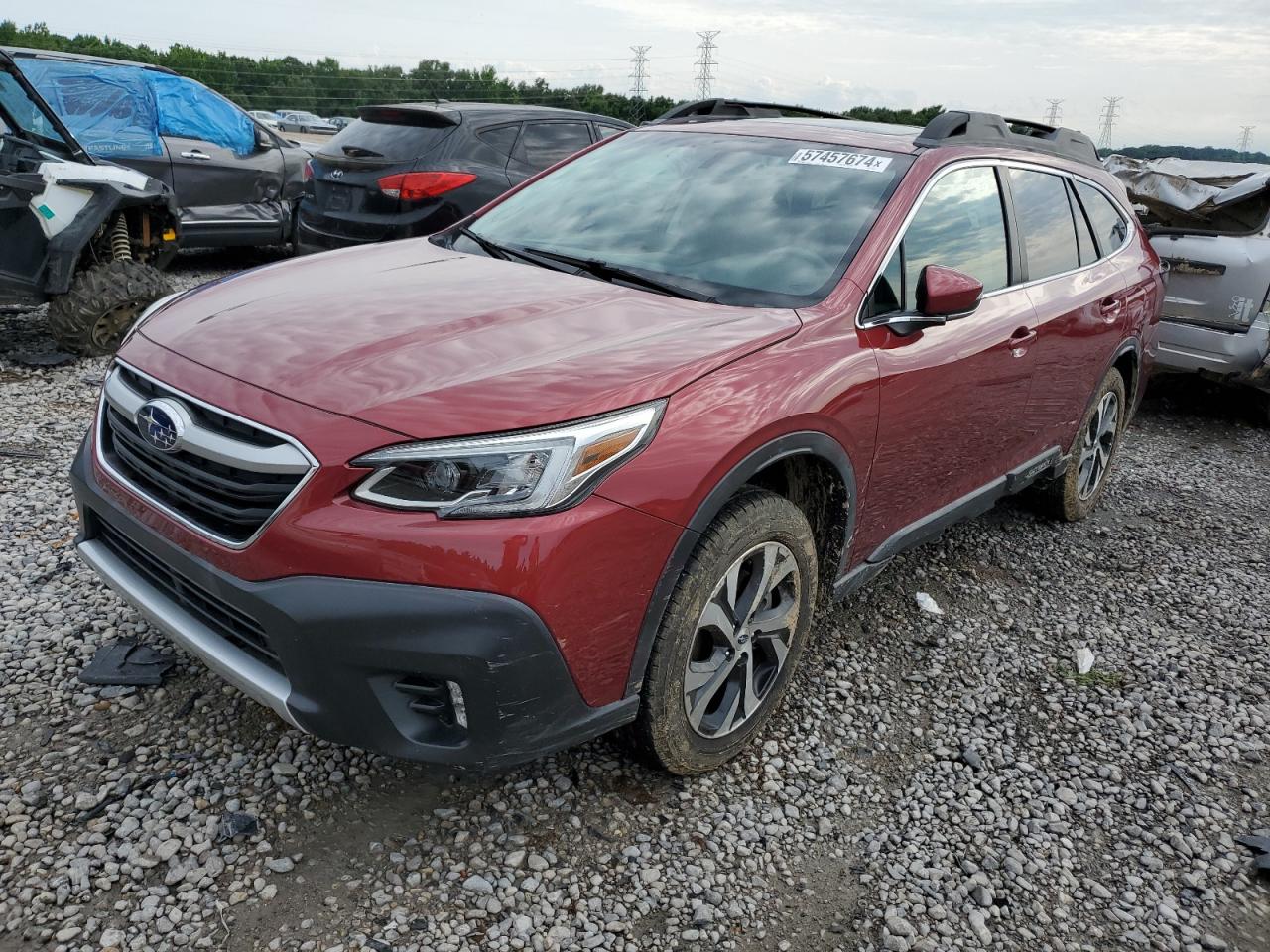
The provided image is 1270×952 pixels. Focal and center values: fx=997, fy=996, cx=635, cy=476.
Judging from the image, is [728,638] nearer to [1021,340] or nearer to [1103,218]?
[1021,340]

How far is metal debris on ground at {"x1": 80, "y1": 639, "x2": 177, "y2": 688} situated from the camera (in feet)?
10.1

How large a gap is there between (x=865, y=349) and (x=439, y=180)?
192 inches

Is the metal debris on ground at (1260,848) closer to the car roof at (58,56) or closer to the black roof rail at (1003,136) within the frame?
the black roof rail at (1003,136)

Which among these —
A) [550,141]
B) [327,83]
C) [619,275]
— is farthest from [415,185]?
[327,83]

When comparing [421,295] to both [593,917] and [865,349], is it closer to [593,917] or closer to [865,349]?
[865,349]

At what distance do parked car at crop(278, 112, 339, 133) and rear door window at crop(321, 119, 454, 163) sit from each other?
132ft

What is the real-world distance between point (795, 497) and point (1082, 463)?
2.71 m

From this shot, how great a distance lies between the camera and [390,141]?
285 inches

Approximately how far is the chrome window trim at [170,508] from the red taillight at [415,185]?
14.8 ft

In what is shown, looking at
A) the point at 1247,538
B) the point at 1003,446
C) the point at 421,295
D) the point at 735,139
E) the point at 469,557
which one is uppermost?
the point at 735,139

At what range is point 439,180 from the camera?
7.05m

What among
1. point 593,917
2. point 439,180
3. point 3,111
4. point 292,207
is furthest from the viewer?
point 292,207

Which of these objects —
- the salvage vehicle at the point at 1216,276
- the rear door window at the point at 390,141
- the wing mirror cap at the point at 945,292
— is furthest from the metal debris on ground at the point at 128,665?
the salvage vehicle at the point at 1216,276

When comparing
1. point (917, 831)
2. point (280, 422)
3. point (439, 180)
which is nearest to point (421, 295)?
point (280, 422)
